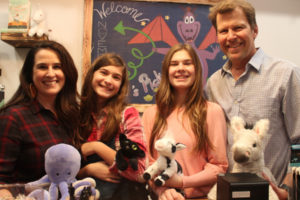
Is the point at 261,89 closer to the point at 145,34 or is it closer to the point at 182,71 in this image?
the point at 182,71

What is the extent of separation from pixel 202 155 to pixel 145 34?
1.32m

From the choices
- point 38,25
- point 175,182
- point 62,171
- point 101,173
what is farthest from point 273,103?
point 38,25

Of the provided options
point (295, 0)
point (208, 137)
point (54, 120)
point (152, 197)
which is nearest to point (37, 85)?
point (54, 120)

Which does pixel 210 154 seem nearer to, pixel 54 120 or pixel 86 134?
pixel 86 134

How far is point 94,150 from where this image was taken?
1.28m

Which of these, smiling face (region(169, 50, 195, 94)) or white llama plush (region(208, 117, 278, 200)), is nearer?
white llama plush (region(208, 117, 278, 200))

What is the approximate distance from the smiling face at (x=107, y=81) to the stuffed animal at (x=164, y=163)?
1.53 feet

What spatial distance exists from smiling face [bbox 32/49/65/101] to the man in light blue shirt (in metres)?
0.86

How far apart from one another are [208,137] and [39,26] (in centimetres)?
154

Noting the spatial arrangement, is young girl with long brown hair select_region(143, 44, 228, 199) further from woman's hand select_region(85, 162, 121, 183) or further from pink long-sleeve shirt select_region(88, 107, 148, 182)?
woman's hand select_region(85, 162, 121, 183)

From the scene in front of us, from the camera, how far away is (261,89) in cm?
134

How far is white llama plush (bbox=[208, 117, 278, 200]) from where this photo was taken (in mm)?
982

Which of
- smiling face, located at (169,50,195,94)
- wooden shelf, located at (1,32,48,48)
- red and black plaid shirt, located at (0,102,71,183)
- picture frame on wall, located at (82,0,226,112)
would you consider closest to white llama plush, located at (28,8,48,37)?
wooden shelf, located at (1,32,48,48)

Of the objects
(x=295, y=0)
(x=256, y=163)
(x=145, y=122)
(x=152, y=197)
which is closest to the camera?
(x=256, y=163)
